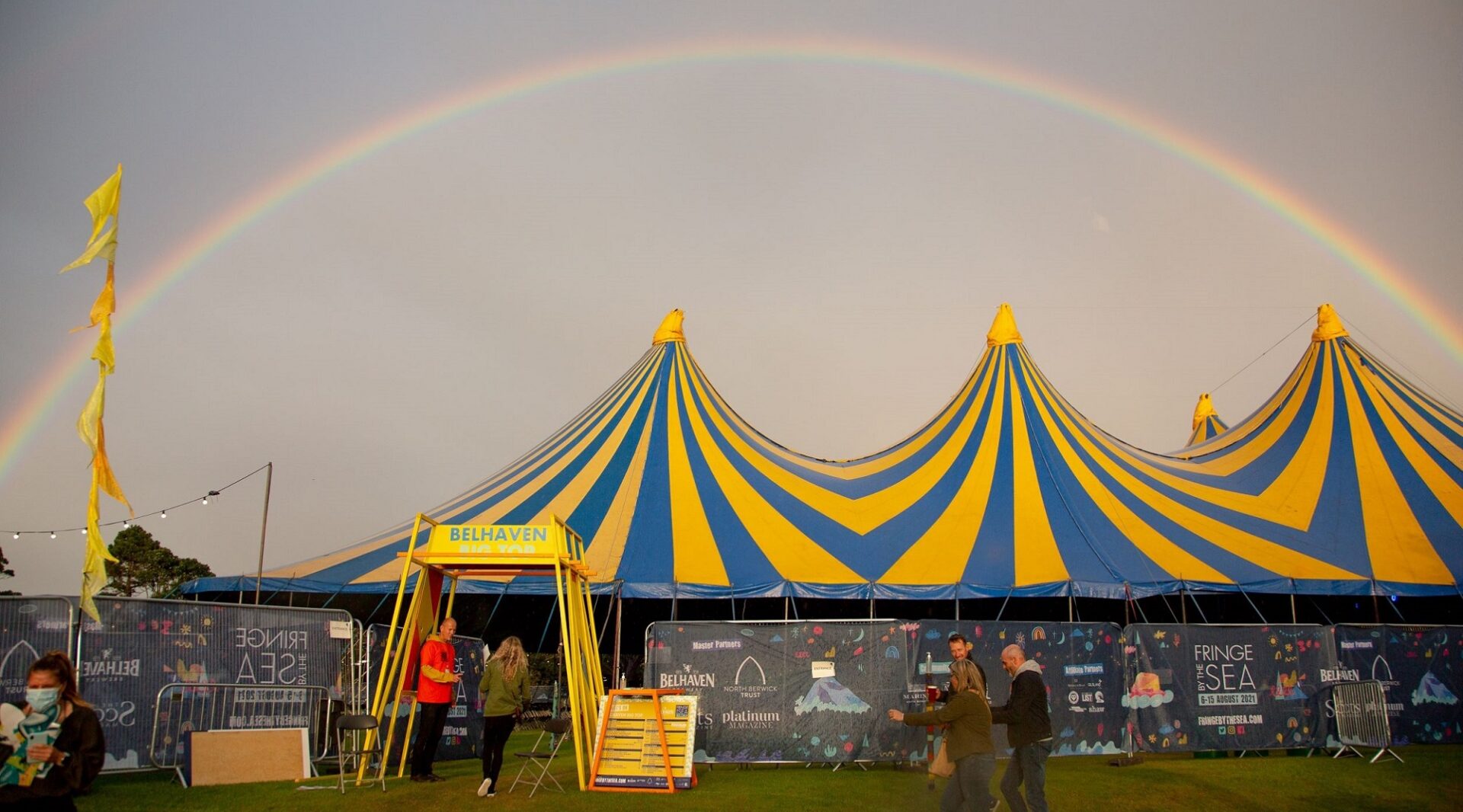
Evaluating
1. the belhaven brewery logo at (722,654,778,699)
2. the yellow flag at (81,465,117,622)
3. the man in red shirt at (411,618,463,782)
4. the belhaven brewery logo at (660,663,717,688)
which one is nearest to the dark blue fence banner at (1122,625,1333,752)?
the belhaven brewery logo at (722,654,778,699)

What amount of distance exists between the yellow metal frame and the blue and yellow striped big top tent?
132 inches

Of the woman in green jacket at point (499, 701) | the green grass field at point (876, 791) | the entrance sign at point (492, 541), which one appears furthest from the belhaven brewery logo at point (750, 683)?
the entrance sign at point (492, 541)

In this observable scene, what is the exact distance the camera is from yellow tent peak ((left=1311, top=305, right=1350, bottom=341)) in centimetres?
1759

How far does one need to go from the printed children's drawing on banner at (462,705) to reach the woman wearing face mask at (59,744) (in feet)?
20.0

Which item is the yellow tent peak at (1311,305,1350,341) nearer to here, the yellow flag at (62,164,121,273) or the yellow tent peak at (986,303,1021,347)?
the yellow tent peak at (986,303,1021,347)

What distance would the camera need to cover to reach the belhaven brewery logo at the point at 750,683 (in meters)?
9.54

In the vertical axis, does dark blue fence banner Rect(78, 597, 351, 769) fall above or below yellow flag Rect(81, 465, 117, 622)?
below

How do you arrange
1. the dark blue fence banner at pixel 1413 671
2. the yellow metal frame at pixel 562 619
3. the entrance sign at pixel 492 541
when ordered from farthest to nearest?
1. the dark blue fence banner at pixel 1413 671
2. the entrance sign at pixel 492 541
3. the yellow metal frame at pixel 562 619

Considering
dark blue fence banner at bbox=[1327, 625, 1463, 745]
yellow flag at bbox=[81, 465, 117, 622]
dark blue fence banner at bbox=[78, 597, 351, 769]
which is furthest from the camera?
dark blue fence banner at bbox=[1327, 625, 1463, 745]

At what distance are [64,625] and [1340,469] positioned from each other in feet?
52.1

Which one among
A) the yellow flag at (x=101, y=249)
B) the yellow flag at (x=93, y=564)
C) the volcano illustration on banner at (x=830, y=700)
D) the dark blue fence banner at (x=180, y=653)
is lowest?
the volcano illustration on banner at (x=830, y=700)

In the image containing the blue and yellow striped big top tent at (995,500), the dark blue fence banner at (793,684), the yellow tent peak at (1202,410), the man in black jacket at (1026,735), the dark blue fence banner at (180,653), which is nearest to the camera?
the man in black jacket at (1026,735)

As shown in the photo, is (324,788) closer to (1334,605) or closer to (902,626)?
(902,626)

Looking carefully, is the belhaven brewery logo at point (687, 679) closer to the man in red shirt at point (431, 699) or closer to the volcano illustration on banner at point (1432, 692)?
the man in red shirt at point (431, 699)
